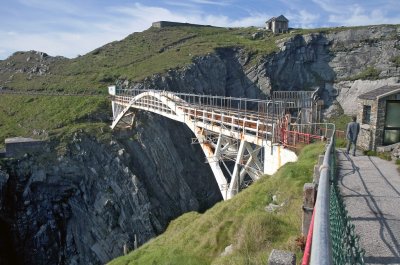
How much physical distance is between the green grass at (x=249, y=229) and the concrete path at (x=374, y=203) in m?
1.35

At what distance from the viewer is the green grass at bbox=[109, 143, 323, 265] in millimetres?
8828

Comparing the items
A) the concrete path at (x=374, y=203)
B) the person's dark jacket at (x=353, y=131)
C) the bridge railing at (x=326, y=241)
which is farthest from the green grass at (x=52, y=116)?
the bridge railing at (x=326, y=241)

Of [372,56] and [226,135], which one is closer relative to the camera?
[226,135]

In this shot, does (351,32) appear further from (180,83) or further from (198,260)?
(198,260)

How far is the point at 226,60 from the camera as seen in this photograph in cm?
7944

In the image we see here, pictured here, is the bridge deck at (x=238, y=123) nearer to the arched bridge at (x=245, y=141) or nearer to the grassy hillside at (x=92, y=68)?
the arched bridge at (x=245, y=141)

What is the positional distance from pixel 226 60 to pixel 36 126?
45095 mm

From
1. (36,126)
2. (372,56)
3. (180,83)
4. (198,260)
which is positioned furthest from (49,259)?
(372,56)

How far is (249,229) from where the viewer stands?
9328 mm

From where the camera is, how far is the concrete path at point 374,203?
6492 mm

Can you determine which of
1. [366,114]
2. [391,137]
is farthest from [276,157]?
[391,137]

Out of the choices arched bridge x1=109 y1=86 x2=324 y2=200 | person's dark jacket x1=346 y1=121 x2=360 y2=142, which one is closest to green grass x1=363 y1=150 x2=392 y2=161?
person's dark jacket x1=346 y1=121 x2=360 y2=142

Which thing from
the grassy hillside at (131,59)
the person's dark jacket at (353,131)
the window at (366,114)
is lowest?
the person's dark jacket at (353,131)

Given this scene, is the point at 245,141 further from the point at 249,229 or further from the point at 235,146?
the point at 249,229
